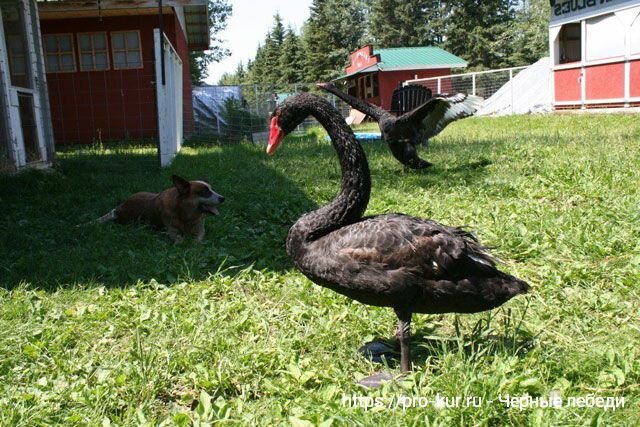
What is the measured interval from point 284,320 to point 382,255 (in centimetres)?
111

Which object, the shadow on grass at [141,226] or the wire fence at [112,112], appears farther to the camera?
the wire fence at [112,112]

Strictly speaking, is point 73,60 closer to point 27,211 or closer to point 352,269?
point 27,211

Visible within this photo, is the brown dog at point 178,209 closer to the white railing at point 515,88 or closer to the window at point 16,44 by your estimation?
the window at point 16,44

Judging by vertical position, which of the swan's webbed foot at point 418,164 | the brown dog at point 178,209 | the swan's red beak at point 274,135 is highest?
the swan's red beak at point 274,135

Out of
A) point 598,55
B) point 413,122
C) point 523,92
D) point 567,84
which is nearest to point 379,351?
point 413,122

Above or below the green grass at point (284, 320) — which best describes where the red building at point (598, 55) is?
above

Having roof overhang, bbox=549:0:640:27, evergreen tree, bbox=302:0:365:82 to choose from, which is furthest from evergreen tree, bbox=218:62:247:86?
roof overhang, bbox=549:0:640:27

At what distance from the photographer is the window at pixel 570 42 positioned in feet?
67.7

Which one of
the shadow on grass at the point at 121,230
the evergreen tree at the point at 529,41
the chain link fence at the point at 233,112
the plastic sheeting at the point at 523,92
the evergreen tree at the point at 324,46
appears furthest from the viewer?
the evergreen tree at the point at 324,46

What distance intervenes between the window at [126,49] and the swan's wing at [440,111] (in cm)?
1118

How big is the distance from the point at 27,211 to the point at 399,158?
465 centimetres

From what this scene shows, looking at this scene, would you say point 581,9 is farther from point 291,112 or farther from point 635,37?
point 291,112

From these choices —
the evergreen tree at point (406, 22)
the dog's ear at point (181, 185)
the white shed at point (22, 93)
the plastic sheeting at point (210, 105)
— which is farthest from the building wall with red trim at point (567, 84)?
the evergreen tree at point (406, 22)

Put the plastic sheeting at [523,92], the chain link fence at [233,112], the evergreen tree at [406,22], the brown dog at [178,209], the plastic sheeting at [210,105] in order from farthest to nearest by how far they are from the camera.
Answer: the evergreen tree at [406,22], the plastic sheeting at [523,92], the plastic sheeting at [210,105], the chain link fence at [233,112], the brown dog at [178,209]
